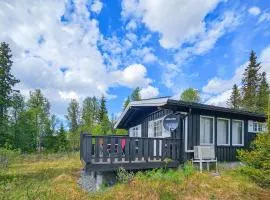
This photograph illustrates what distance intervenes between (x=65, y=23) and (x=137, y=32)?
526 cm

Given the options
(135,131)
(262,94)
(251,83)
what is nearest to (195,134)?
(135,131)

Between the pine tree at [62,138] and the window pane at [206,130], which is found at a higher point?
the window pane at [206,130]

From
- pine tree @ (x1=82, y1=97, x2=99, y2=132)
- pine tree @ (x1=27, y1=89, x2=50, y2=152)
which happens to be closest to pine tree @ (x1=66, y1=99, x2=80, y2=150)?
pine tree @ (x1=82, y1=97, x2=99, y2=132)

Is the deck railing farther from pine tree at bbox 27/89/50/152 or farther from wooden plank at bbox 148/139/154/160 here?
pine tree at bbox 27/89/50/152

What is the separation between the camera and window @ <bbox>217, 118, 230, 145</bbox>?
1444 centimetres

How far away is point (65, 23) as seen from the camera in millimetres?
15336

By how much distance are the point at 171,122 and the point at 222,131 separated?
11.9ft

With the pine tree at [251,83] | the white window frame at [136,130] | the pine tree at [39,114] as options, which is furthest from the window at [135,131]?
the pine tree at [39,114]

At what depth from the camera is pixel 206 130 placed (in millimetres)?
13938

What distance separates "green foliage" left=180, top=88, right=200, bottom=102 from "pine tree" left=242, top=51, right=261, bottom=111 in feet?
24.4

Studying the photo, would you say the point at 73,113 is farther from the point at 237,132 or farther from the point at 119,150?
the point at 119,150

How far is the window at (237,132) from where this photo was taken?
15234mm

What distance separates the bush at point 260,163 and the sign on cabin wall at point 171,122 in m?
2.83

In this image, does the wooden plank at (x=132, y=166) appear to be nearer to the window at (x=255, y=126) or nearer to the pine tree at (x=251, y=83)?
the window at (x=255, y=126)
